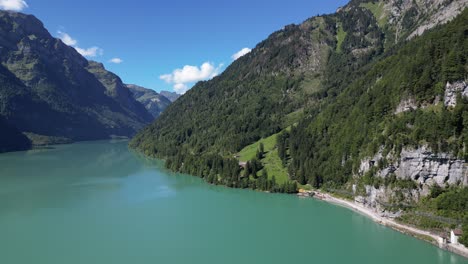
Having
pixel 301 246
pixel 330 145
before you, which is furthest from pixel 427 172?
pixel 330 145

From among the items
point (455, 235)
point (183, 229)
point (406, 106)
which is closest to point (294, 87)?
point (406, 106)

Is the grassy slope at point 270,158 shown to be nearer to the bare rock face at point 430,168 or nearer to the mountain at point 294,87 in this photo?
the mountain at point 294,87

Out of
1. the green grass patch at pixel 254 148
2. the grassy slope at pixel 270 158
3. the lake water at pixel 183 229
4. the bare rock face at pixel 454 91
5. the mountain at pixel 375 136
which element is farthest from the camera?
the green grass patch at pixel 254 148

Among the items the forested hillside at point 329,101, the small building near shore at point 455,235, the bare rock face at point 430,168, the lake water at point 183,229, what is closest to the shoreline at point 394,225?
the small building near shore at point 455,235

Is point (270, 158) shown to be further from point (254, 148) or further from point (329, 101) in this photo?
point (329, 101)

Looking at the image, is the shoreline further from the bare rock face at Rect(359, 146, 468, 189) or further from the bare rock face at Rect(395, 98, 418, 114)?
the bare rock face at Rect(395, 98, 418, 114)

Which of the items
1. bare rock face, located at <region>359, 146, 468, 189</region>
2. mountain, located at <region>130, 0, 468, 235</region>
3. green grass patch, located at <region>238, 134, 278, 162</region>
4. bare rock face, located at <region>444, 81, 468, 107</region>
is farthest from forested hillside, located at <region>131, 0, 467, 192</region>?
green grass patch, located at <region>238, 134, 278, 162</region>
